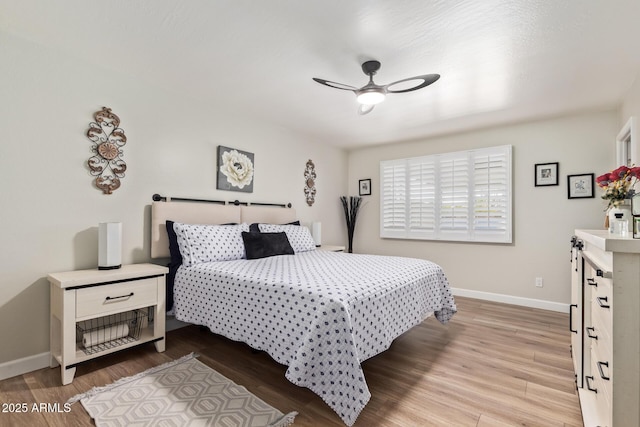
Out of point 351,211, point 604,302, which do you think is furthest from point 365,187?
point 604,302

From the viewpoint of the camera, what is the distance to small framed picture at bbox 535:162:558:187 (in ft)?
12.6

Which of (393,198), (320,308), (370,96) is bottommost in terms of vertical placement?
(320,308)

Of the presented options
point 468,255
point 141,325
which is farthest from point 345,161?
point 141,325

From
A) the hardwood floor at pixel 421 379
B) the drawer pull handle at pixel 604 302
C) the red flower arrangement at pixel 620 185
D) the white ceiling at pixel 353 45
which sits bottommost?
the hardwood floor at pixel 421 379

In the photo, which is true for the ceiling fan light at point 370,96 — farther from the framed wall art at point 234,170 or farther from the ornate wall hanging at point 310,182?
the ornate wall hanging at point 310,182

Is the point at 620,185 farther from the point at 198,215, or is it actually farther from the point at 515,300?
the point at 198,215

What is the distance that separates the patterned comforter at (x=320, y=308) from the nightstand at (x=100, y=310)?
11.0 inches

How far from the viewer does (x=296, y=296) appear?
6.08 ft

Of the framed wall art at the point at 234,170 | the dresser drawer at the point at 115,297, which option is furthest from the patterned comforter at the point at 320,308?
the framed wall art at the point at 234,170

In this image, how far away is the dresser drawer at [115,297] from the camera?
7.14ft

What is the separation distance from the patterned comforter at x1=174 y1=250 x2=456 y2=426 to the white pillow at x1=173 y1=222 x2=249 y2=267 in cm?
12

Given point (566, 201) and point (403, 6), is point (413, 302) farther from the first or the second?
point (566, 201)

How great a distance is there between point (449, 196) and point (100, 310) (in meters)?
4.38

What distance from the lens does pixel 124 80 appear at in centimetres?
283
